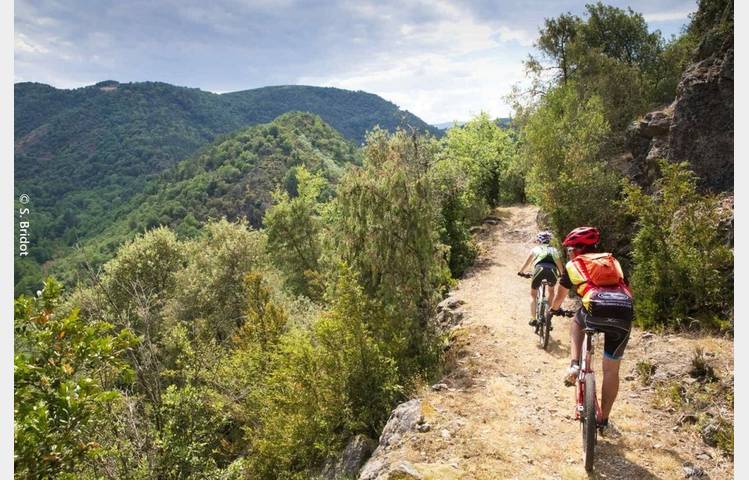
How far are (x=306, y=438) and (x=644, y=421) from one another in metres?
7.85

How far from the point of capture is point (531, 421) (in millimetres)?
7840

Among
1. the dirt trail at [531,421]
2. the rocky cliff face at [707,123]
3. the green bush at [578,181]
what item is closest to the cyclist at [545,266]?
the dirt trail at [531,421]

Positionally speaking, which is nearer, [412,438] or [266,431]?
[412,438]

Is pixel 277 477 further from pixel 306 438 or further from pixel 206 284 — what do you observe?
pixel 206 284

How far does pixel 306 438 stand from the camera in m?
11.4

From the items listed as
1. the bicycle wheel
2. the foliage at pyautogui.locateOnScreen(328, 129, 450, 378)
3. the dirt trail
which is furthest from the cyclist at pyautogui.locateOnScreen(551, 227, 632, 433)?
the foliage at pyautogui.locateOnScreen(328, 129, 450, 378)

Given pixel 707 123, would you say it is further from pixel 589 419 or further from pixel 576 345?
pixel 589 419

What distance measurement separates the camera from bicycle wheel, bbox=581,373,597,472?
573 centimetres

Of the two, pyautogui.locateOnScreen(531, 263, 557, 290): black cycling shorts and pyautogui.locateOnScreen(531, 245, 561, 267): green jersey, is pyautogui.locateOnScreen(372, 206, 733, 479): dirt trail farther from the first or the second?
pyautogui.locateOnScreen(531, 245, 561, 267): green jersey

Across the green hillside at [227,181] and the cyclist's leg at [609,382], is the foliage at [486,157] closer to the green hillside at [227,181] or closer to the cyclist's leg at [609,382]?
the cyclist's leg at [609,382]

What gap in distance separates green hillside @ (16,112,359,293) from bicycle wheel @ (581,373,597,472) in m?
101
